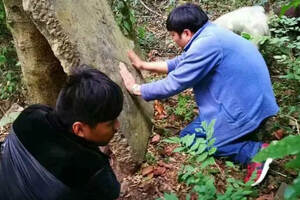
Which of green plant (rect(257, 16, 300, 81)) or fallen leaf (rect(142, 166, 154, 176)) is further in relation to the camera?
green plant (rect(257, 16, 300, 81))

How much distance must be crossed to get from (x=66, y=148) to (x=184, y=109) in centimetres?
224

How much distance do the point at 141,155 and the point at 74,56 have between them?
1015mm

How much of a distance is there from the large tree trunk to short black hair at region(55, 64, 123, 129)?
861 mm

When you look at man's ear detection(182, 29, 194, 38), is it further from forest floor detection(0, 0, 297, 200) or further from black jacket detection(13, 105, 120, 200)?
black jacket detection(13, 105, 120, 200)

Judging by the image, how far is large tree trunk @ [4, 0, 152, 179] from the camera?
2947 millimetres

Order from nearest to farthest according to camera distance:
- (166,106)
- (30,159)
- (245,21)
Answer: (30,159) < (166,106) < (245,21)

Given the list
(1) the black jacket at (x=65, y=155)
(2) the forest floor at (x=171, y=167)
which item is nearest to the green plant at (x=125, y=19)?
(2) the forest floor at (x=171, y=167)

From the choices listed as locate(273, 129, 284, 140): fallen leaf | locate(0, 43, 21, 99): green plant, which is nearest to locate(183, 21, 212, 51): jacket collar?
locate(273, 129, 284, 140): fallen leaf

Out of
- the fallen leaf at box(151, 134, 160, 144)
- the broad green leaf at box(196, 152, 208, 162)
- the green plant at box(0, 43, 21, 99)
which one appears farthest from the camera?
the green plant at box(0, 43, 21, 99)

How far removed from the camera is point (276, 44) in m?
4.90

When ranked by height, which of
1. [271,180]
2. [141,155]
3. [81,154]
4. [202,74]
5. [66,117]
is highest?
[66,117]

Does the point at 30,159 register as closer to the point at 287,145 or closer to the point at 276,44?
the point at 287,145

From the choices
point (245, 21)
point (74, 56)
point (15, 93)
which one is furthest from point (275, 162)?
point (15, 93)

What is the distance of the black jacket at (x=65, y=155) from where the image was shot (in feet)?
6.76
